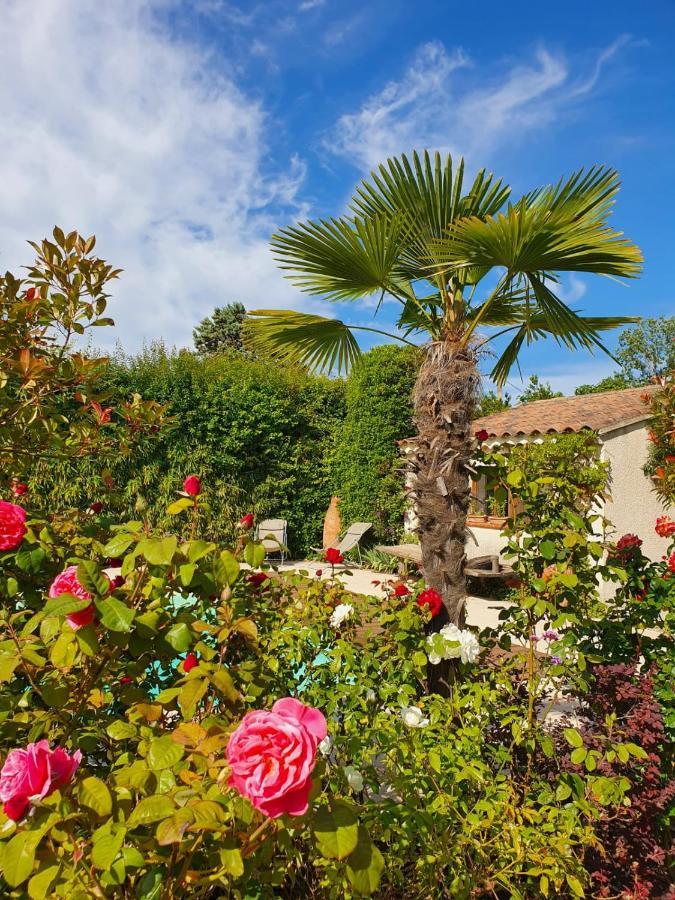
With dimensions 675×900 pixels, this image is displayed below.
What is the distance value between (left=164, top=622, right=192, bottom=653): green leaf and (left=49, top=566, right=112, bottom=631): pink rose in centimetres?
18

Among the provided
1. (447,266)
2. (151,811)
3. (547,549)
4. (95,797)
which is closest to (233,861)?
(151,811)

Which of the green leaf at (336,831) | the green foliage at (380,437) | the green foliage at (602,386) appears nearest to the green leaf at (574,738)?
the green leaf at (336,831)

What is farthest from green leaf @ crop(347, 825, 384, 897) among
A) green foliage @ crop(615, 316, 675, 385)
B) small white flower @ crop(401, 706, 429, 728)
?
green foliage @ crop(615, 316, 675, 385)

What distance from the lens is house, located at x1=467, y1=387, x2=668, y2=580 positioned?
10672mm

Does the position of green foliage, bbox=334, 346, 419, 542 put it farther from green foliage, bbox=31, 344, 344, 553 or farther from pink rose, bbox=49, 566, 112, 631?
pink rose, bbox=49, 566, 112, 631

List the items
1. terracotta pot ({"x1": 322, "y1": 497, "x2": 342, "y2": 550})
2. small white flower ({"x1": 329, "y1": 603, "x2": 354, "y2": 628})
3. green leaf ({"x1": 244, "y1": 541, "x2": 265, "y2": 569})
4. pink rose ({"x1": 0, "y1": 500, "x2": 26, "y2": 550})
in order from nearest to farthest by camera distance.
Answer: green leaf ({"x1": 244, "y1": 541, "x2": 265, "y2": 569})
pink rose ({"x1": 0, "y1": 500, "x2": 26, "y2": 550})
small white flower ({"x1": 329, "y1": 603, "x2": 354, "y2": 628})
terracotta pot ({"x1": 322, "y1": 497, "x2": 342, "y2": 550})

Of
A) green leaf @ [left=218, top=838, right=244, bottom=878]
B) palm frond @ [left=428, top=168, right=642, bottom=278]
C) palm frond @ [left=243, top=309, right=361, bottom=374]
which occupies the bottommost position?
green leaf @ [left=218, top=838, right=244, bottom=878]

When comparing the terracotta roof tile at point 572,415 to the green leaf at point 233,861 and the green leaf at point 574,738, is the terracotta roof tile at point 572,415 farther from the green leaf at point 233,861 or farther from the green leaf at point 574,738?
the green leaf at point 233,861

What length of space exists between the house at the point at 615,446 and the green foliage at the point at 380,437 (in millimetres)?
2048

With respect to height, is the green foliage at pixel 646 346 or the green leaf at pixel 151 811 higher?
the green foliage at pixel 646 346

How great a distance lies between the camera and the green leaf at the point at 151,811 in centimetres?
86

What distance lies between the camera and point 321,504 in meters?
13.5

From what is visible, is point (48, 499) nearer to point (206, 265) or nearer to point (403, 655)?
point (206, 265)

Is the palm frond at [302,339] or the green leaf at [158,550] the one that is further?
the palm frond at [302,339]
